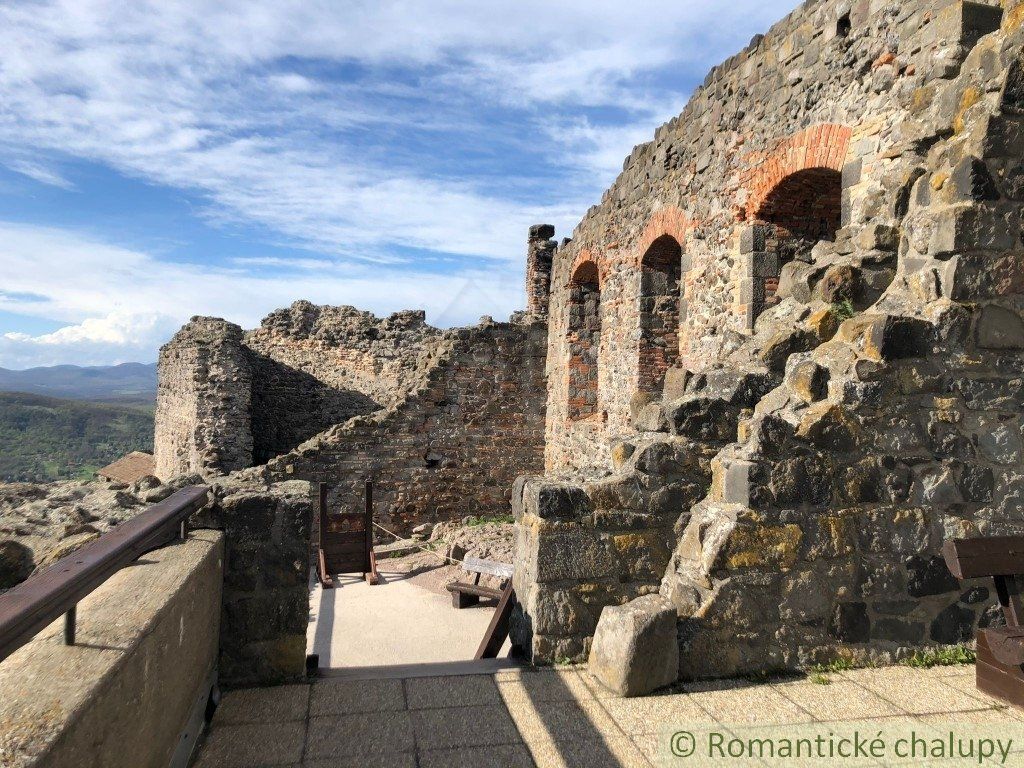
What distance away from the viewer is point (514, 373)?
12312 mm

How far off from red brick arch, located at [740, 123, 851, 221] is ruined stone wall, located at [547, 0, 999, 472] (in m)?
0.01

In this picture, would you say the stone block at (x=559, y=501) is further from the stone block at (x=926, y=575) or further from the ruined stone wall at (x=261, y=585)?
the stone block at (x=926, y=575)

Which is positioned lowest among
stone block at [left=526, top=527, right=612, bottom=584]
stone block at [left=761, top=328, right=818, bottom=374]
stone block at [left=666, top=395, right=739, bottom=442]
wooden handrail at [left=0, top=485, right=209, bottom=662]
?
stone block at [left=526, top=527, right=612, bottom=584]

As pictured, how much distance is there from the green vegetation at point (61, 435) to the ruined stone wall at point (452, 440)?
98.1 ft

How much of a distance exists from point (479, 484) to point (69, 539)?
890 centimetres

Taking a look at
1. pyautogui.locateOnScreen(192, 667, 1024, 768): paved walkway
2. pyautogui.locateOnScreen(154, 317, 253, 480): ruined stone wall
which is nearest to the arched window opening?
pyautogui.locateOnScreen(192, 667, 1024, 768): paved walkway

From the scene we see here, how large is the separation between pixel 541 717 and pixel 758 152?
5223 mm

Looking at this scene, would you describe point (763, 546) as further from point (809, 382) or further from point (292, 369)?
point (292, 369)

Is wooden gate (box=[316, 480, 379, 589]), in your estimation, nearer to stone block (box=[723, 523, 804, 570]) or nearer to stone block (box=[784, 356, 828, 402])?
stone block (box=[723, 523, 804, 570])

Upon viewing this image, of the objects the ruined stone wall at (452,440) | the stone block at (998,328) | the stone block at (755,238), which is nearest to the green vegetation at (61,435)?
the ruined stone wall at (452,440)

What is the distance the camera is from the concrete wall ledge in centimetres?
163

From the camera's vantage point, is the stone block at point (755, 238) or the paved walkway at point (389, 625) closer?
the paved walkway at point (389, 625)

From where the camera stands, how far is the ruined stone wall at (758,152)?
4.85 metres

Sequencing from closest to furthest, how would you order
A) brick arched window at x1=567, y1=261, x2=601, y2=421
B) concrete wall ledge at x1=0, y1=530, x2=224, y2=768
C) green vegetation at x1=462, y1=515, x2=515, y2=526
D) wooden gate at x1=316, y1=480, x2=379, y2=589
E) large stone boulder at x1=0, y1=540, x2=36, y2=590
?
concrete wall ledge at x1=0, y1=530, x2=224, y2=768, large stone boulder at x1=0, y1=540, x2=36, y2=590, wooden gate at x1=316, y1=480, x2=379, y2=589, brick arched window at x1=567, y1=261, x2=601, y2=421, green vegetation at x1=462, y1=515, x2=515, y2=526
